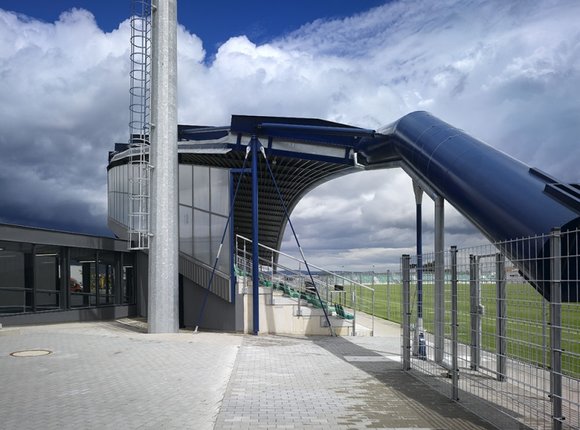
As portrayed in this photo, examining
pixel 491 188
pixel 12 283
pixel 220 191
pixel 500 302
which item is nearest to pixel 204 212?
pixel 220 191

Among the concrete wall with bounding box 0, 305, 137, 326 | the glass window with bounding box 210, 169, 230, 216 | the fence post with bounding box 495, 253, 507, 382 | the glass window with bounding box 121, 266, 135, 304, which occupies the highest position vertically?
the glass window with bounding box 210, 169, 230, 216

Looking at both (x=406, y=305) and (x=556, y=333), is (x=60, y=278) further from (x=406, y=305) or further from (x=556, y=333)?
(x=556, y=333)

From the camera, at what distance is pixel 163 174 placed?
16.2 m

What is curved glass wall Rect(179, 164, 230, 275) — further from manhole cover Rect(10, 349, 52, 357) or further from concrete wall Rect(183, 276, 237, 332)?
manhole cover Rect(10, 349, 52, 357)

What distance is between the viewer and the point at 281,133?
17.8 m

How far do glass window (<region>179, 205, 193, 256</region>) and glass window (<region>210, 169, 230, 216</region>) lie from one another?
1.23 m

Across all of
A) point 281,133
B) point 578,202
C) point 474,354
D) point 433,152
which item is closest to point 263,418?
point 474,354

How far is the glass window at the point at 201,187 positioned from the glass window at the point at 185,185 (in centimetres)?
22

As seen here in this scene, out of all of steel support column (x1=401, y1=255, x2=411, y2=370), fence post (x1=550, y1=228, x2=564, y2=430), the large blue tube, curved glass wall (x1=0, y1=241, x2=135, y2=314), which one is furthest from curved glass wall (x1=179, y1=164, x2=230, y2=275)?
fence post (x1=550, y1=228, x2=564, y2=430)

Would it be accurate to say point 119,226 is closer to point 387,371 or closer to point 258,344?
point 258,344

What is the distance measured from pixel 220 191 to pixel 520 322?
1281cm

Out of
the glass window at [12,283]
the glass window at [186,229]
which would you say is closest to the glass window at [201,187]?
the glass window at [186,229]

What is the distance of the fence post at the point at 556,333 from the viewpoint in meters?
5.68

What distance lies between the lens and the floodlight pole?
1591 cm
